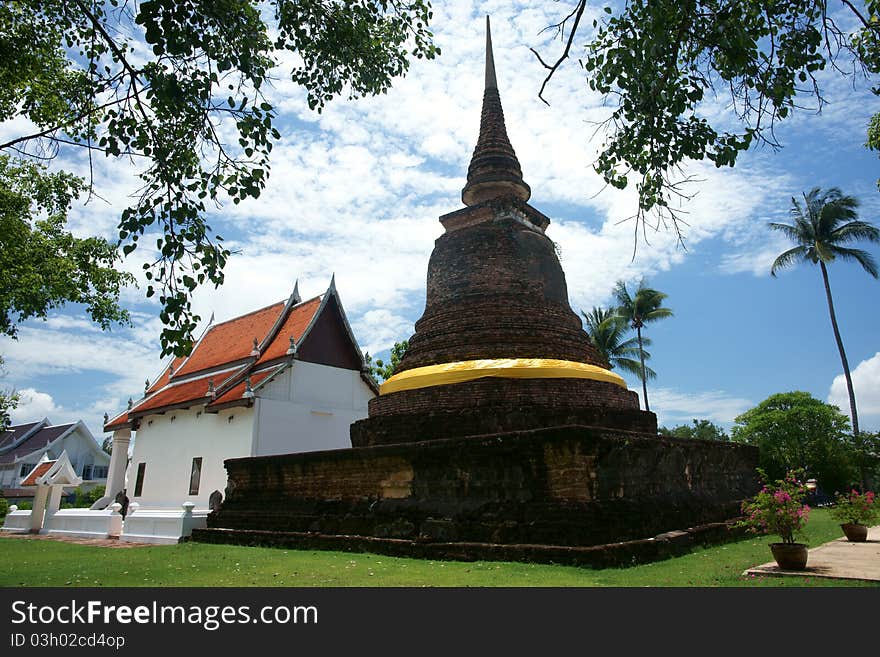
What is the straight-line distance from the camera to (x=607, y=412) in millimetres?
10039

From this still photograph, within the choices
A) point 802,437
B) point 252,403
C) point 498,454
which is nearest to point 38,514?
point 252,403

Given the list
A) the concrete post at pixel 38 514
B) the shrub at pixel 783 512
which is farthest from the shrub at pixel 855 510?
the concrete post at pixel 38 514

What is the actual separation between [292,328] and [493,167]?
8.95 meters

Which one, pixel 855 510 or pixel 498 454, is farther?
pixel 855 510

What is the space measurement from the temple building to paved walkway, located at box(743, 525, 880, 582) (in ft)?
42.6

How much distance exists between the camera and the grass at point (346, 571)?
621 cm

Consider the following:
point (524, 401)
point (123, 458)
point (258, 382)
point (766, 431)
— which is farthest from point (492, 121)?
point (766, 431)

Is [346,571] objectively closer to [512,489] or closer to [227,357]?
[512,489]

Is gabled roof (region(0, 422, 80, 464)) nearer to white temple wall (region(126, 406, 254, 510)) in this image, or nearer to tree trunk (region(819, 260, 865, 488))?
white temple wall (region(126, 406, 254, 510))

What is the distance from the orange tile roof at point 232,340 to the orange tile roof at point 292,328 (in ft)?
1.93

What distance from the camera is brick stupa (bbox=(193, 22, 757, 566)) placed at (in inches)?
316

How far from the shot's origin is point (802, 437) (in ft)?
113

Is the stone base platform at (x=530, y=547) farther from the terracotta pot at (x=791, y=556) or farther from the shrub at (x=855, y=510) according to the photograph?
the shrub at (x=855, y=510)
